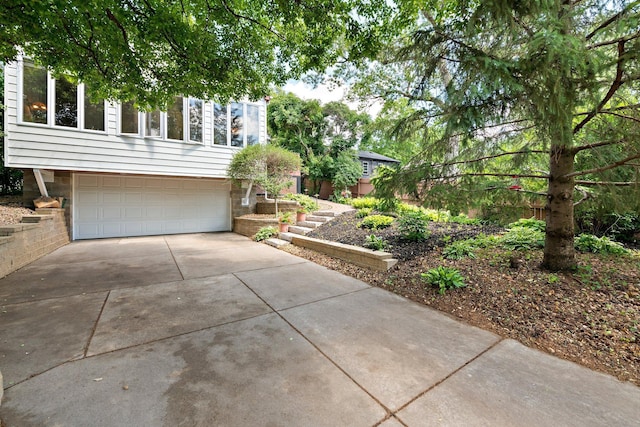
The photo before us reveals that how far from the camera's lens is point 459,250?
4.14 metres

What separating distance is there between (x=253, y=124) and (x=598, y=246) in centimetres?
860

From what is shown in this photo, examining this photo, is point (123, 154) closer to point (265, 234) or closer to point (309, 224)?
point (265, 234)

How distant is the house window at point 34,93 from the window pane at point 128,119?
140 centimetres

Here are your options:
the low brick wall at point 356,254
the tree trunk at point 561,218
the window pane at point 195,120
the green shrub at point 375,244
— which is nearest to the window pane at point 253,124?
the window pane at point 195,120

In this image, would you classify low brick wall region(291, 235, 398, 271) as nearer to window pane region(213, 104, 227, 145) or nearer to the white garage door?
window pane region(213, 104, 227, 145)

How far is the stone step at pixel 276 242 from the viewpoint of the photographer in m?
6.56

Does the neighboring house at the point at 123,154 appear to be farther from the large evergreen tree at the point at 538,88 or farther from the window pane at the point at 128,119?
the large evergreen tree at the point at 538,88

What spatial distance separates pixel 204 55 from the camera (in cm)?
399

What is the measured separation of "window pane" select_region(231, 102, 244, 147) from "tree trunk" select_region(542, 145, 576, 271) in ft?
25.5

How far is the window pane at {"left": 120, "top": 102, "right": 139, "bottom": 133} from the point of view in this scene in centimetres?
684

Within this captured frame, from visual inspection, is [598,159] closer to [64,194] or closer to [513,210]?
[513,210]

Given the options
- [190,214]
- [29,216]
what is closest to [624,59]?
[29,216]

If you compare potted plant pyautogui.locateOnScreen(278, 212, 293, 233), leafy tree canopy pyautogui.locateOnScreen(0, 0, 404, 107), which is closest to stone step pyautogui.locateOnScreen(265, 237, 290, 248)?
potted plant pyautogui.locateOnScreen(278, 212, 293, 233)

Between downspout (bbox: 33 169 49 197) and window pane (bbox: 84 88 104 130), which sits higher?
window pane (bbox: 84 88 104 130)
